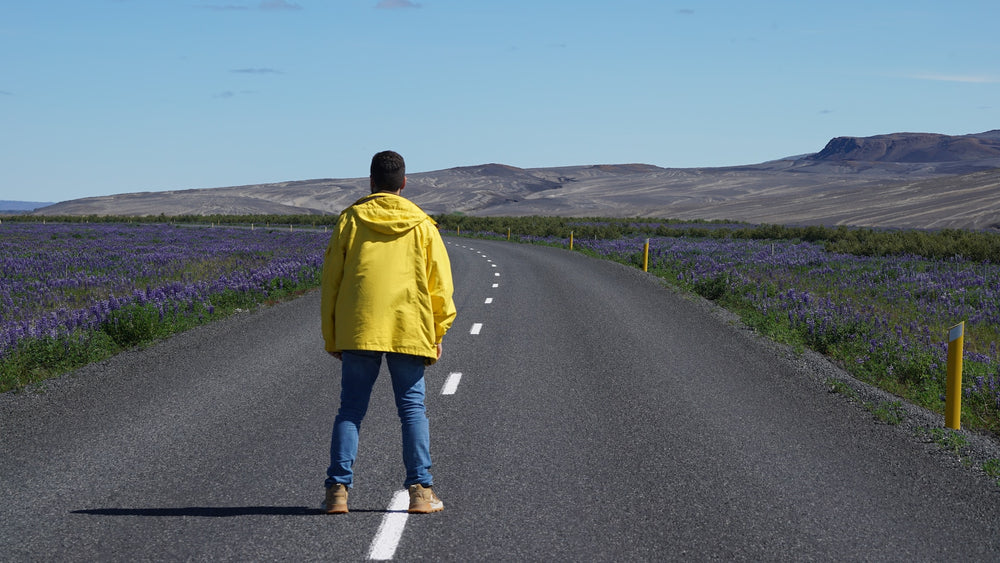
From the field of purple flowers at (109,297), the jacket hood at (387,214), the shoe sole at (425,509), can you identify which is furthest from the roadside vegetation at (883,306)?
the field of purple flowers at (109,297)

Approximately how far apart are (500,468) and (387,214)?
2.04m

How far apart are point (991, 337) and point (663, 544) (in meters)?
10.2

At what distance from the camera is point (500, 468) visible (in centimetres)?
610

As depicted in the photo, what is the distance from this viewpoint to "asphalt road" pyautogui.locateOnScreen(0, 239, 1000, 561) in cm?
477

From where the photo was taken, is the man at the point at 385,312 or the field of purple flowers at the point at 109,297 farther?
the field of purple flowers at the point at 109,297

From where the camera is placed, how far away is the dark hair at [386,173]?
5211 mm

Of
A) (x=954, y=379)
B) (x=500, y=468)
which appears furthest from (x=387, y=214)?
(x=954, y=379)

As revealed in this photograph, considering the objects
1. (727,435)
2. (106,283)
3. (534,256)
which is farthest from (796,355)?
(534,256)

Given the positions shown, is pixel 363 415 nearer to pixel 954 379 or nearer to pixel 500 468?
pixel 500 468

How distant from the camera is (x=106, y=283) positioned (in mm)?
19250

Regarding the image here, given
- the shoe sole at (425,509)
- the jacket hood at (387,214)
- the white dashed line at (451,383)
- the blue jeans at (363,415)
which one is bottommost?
the white dashed line at (451,383)

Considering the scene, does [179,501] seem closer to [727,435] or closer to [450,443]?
[450,443]

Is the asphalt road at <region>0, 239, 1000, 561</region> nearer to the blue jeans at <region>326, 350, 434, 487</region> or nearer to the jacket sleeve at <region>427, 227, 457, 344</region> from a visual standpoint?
the blue jeans at <region>326, 350, 434, 487</region>

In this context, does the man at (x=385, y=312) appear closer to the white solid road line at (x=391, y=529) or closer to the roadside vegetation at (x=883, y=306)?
the white solid road line at (x=391, y=529)
